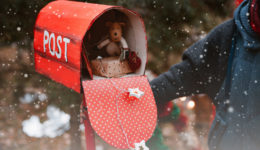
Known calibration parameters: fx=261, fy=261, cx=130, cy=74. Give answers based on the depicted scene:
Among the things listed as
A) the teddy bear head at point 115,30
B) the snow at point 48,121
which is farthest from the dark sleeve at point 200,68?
the snow at point 48,121

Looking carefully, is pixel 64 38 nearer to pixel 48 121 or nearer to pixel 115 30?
pixel 115 30

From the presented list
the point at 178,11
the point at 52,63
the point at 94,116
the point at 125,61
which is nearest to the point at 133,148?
the point at 94,116

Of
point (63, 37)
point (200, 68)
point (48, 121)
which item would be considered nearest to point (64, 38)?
point (63, 37)

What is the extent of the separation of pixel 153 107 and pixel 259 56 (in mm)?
421

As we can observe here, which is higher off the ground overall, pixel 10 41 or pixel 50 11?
pixel 50 11

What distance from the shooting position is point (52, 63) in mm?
1055

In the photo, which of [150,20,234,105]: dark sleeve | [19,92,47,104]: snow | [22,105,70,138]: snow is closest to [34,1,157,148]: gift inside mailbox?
[150,20,234,105]: dark sleeve

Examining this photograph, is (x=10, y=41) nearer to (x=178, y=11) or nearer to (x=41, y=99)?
(x=41, y=99)

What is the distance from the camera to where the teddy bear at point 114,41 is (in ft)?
3.45

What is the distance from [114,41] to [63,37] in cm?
22

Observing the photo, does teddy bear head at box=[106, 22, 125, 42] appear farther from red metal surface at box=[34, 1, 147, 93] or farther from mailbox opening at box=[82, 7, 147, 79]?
red metal surface at box=[34, 1, 147, 93]

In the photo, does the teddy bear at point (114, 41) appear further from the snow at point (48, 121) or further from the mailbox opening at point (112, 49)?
the snow at point (48, 121)

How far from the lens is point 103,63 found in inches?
39.1

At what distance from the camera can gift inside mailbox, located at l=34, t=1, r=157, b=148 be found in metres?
0.82
